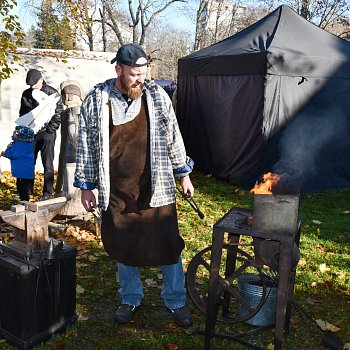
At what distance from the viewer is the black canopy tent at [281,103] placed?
8320 mm

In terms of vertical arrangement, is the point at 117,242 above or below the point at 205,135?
below

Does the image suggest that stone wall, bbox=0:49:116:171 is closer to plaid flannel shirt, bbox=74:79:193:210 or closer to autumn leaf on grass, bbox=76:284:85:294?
autumn leaf on grass, bbox=76:284:85:294

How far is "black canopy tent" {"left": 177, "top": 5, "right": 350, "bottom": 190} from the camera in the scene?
832 cm

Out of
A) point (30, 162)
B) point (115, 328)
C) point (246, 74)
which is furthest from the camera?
point (246, 74)

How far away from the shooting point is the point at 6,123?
1015 cm

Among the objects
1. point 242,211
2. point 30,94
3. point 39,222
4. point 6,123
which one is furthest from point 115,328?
point 6,123

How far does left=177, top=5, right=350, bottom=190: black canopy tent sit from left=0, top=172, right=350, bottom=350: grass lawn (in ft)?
5.60

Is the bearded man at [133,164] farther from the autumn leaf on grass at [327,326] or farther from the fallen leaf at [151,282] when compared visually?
the autumn leaf on grass at [327,326]

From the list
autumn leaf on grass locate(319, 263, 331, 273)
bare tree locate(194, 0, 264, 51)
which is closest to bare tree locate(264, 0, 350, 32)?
bare tree locate(194, 0, 264, 51)

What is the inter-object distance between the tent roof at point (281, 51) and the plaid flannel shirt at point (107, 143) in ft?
16.9

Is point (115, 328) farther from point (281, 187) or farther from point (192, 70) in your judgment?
point (192, 70)

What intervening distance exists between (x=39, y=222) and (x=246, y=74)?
6.32 metres

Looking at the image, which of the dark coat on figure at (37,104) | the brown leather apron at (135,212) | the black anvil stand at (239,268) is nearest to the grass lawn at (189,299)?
the black anvil stand at (239,268)

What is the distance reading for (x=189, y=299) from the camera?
172 inches
